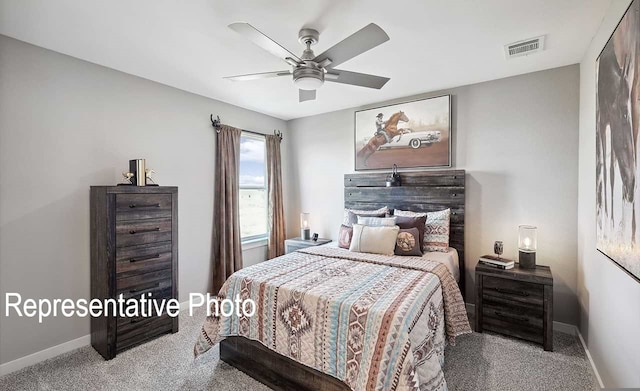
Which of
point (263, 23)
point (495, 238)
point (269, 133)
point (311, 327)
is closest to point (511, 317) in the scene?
point (495, 238)

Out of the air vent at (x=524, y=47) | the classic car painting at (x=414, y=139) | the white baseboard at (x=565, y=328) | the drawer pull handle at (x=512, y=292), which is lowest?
the white baseboard at (x=565, y=328)

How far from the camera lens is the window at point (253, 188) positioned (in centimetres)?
432

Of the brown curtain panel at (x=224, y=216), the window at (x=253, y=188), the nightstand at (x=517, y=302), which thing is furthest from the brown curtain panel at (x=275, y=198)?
the nightstand at (x=517, y=302)

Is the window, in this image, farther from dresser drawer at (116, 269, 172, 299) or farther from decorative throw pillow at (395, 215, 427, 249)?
decorative throw pillow at (395, 215, 427, 249)

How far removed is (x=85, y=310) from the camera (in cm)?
269

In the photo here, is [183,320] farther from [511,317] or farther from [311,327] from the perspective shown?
[511,317]

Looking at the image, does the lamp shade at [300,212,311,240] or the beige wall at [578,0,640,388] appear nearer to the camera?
the beige wall at [578,0,640,388]

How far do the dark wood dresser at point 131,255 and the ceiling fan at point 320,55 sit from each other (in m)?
1.46

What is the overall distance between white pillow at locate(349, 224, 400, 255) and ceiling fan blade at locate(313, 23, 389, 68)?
174 centimetres

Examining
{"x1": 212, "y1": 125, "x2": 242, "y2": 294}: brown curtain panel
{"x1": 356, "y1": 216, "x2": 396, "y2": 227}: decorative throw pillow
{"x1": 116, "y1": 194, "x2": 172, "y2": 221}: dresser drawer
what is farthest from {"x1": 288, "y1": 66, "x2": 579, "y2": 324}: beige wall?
{"x1": 116, "y1": 194, "x2": 172, "y2": 221}: dresser drawer

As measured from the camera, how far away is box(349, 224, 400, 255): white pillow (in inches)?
119

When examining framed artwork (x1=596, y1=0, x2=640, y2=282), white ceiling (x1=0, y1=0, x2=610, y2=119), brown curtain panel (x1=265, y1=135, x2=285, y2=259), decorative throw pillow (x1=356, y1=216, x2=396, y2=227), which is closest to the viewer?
framed artwork (x1=596, y1=0, x2=640, y2=282)

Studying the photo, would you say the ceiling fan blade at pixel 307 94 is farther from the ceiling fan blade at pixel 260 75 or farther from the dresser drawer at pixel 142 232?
the dresser drawer at pixel 142 232

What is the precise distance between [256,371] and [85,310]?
70.2 inches
